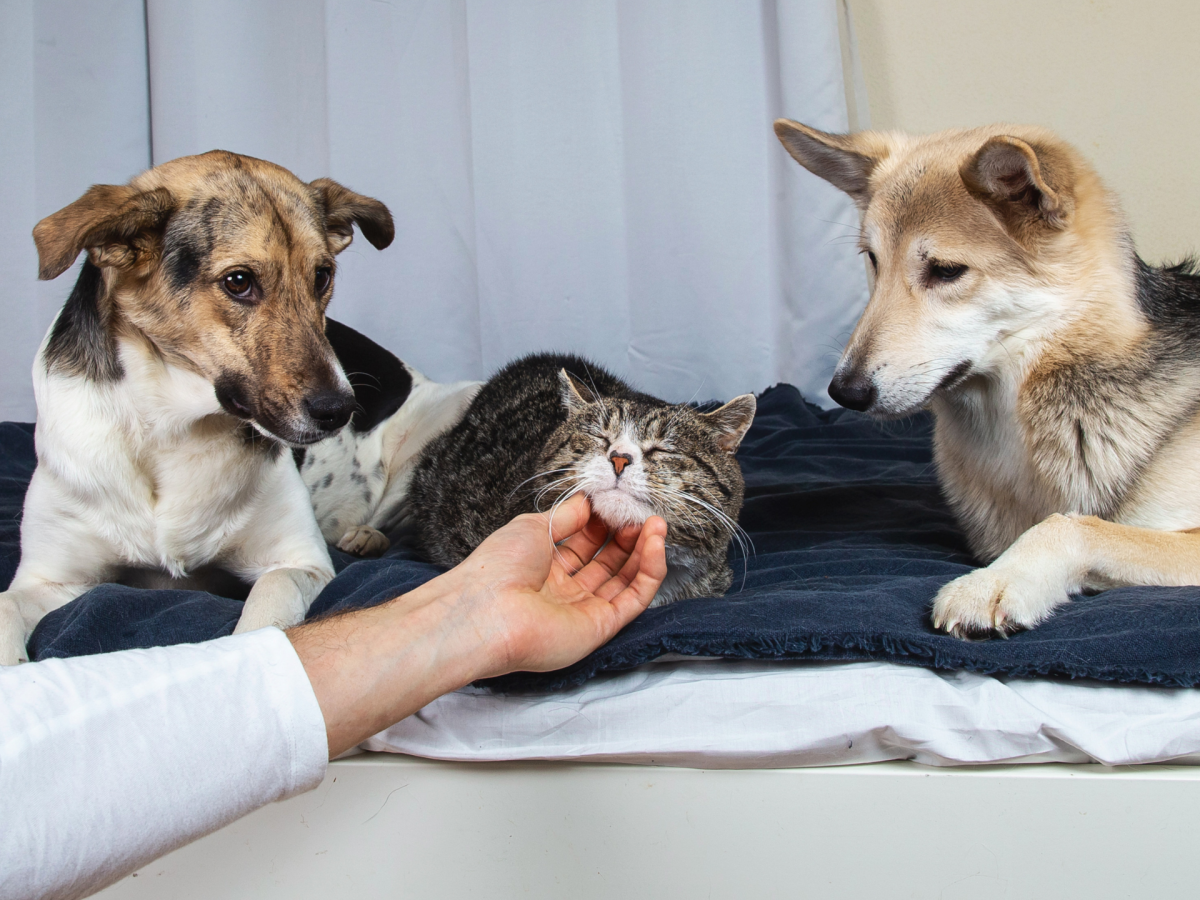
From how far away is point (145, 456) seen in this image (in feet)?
6.54

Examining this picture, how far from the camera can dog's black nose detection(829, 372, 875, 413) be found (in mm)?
1886

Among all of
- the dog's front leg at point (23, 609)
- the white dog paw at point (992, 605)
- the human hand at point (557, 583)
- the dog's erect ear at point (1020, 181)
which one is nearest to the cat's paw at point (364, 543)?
the dog's front leg at point (23, 609)

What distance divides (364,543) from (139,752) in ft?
5.65

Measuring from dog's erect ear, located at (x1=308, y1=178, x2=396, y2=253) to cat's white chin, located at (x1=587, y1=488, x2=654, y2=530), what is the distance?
3.28ft

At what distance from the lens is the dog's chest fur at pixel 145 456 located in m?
1.95

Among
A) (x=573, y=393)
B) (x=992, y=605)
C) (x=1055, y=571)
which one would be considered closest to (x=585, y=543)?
(x=573, y=393)

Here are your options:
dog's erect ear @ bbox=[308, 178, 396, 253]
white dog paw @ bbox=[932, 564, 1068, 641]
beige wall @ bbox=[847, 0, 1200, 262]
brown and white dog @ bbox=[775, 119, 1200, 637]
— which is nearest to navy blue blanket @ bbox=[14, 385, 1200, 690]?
white dog paw @ bbox=[932, 564, 1068, 641]

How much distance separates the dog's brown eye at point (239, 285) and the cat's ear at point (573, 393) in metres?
0.71

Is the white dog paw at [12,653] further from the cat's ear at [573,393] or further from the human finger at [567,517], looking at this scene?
the cat's ear at [573,393]

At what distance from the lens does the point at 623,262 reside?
4184 millimetres

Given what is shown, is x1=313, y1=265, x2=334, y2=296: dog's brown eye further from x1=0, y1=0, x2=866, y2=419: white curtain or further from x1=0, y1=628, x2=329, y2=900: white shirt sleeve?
x1=0, y1=0, x2=866, y2=419: white curtain

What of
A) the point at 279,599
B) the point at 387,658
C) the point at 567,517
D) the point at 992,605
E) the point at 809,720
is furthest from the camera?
the point at 279,599

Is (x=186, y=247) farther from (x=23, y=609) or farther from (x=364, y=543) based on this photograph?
(x=364, y=543)

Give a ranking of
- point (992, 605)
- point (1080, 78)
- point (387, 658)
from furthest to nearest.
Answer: point (1080, 78) < point (992, 605) < point (387, 658)
